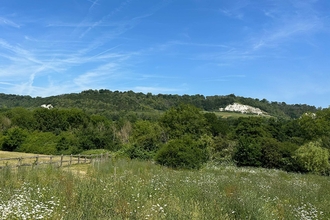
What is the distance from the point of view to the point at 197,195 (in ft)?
29.1

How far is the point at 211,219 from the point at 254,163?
122 feet

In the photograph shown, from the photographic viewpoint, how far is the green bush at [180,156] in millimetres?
25859

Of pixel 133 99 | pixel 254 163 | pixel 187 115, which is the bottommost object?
pixel 254 163

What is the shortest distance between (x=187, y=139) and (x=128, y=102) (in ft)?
336

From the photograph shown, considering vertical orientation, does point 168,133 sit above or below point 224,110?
below

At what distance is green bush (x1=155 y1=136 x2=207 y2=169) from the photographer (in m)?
25.9

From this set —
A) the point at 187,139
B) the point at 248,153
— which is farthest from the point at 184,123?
the point at 187,139

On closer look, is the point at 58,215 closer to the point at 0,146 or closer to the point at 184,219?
the point at 184,219

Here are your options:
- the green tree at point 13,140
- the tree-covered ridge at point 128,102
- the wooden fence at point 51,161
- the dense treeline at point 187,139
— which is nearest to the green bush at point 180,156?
the dense treeline at point 187,139

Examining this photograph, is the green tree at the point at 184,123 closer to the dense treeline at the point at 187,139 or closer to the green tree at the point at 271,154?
the dense treeline at the point at 187,139

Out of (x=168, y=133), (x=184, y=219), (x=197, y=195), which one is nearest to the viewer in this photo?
(x=184, y=219)

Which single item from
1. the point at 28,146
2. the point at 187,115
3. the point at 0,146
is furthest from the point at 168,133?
the point at 0,146

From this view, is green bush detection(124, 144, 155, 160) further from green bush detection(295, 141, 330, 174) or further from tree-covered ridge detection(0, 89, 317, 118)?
tree-covered ridge detection(0, 89, 317, 118)

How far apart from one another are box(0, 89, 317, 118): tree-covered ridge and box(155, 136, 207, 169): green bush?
8025cm
